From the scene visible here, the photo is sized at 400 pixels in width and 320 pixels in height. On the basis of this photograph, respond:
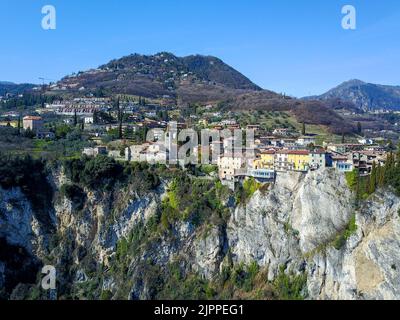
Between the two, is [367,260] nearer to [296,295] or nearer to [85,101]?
[296,295]

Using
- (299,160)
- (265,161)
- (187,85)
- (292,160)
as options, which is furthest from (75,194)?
(187,85)

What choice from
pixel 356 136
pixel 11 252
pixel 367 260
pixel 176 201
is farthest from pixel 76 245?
pixel 356 136

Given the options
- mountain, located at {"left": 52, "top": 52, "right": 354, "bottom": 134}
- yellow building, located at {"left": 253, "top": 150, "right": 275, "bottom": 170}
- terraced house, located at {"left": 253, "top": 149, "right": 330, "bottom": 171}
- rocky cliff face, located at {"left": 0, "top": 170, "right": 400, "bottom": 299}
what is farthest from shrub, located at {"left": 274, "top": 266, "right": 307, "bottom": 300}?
mountain, located at {"left": 52, "top": 52, "right": 354, "bottom": 134}

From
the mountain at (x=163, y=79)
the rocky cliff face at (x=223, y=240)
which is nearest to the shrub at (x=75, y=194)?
the rocky cliff face at (x=223, y=240)

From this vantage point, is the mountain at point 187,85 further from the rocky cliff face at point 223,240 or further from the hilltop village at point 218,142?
the rocky cliff face at point 223,240

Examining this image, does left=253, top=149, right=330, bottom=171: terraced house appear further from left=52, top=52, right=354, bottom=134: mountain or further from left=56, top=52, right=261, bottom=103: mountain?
left=56, top=52, right=261, bottom=103: mountain

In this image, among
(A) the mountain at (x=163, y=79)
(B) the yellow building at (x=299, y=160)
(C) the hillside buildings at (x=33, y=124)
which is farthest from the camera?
(A) the mountain at (x=163, y=79)
